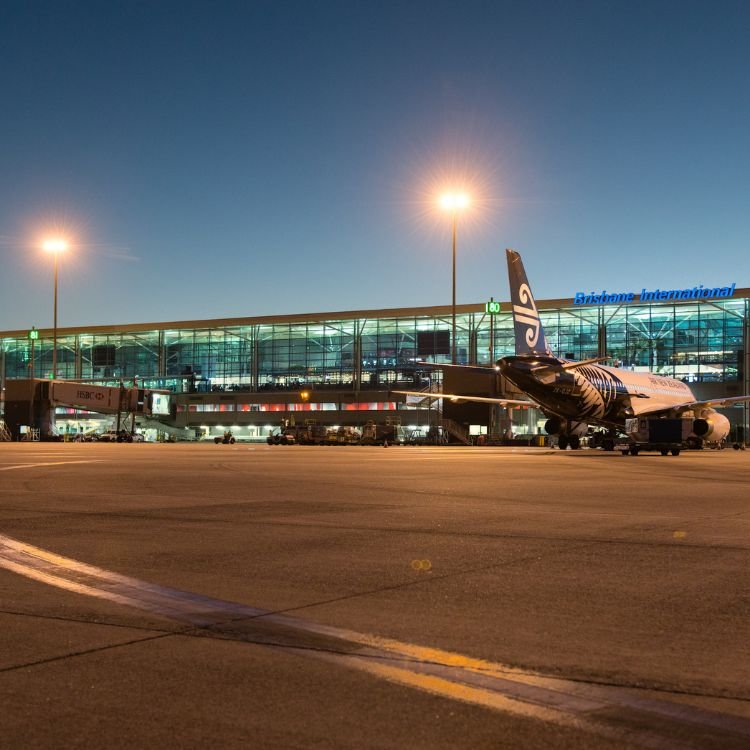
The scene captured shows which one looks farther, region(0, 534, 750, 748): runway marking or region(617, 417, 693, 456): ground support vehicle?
region(617, 417, 693, 456): ground support vehicle

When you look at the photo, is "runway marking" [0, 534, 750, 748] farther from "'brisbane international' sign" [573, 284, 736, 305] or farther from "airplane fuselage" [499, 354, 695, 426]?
"'brisbane international' sign" [573, 284, 736, 305]

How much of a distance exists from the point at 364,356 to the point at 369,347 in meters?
1.28

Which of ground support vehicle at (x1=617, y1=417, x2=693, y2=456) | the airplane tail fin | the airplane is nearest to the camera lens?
the airplane

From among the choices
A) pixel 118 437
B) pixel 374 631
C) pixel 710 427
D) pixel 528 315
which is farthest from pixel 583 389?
pixel 118 437

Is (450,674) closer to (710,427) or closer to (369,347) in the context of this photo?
(710,427)

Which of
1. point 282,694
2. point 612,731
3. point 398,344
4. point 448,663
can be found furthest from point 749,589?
point 398,344

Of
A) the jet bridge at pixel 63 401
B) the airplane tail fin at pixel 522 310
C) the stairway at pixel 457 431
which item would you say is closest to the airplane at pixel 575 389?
the airplane tail fin at pixel 522 310

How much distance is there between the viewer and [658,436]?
4756 cm

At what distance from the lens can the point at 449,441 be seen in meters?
91.9

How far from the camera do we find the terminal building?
320 ft

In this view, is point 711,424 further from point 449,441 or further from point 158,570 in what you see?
point 158,570

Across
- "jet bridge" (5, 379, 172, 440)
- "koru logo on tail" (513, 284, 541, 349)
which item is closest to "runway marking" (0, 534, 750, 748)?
"koru logo on tail" (513, 284, 541, 349)

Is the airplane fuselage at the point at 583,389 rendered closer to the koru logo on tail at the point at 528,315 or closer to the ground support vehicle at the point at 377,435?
the koru logo on tail at the point at 528,315

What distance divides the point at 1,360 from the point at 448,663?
478 ft
